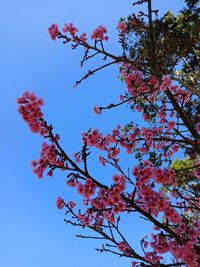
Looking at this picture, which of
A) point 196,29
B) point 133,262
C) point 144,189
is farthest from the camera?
point 196,29

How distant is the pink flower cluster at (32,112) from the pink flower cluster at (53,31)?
3.41m

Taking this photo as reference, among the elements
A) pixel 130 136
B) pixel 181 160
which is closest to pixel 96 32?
pixel 130 136

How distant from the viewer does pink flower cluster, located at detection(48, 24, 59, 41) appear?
303 inches

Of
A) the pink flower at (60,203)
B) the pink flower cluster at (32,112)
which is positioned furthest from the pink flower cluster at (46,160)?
the pink flower at (60,203)

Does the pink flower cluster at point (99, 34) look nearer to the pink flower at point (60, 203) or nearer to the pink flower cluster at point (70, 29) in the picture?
the pink flower cluster at point (70, 29)

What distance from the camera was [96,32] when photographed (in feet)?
24.9

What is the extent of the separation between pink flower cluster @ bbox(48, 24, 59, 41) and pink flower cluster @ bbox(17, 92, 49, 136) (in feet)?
11.2

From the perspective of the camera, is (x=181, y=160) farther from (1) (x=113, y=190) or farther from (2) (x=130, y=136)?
(1) (x=113, y=190)

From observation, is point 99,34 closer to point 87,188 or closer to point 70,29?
point 70,29

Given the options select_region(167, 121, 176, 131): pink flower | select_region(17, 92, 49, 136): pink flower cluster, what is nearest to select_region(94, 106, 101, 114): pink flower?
select_region(167, 121, 176, 131): pink flower

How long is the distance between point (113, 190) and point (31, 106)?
55.5 inches

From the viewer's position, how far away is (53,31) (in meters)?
7.71

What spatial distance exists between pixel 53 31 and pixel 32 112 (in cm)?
368

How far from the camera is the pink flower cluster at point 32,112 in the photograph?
4365mm
